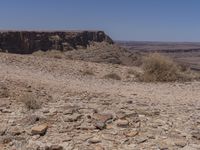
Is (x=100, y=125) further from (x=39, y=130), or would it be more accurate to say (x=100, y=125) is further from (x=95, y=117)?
(x=39, y=130)

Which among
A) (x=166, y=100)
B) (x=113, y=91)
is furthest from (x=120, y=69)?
(x=166, y=100)

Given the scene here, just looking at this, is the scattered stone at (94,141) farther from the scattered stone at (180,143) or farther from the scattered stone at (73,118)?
the scattered stone at (180,143)

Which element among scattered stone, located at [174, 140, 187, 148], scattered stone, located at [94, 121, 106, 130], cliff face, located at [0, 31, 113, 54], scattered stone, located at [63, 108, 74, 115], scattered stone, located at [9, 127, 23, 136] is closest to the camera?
scattered stone, located at [174, 140, 187, 148]

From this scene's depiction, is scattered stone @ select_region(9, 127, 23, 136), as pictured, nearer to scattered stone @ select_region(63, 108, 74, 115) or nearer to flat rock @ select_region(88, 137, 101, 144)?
scattered stone @ select_region(63, 108, 74, 115)

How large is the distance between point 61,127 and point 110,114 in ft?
3.22

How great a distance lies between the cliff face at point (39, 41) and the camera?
5459 centimetres

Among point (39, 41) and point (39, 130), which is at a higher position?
point (39, 130)

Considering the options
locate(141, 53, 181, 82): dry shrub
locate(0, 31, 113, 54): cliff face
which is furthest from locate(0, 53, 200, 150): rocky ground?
locate(0, 31, 113, 54): cliff face

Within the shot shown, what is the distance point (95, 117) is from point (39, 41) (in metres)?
49.7

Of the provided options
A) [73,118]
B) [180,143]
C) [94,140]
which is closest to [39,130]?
[73,118]

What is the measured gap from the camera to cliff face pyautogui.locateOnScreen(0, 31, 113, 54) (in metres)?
54.6

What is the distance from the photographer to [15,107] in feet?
31.0

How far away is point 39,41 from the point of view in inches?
2247

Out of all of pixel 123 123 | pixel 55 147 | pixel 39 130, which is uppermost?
pixel 123 123
